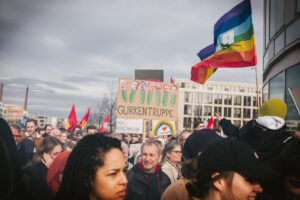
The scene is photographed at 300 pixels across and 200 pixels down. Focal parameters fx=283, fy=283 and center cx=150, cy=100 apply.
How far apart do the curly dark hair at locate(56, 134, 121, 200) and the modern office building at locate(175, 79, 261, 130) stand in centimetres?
8294

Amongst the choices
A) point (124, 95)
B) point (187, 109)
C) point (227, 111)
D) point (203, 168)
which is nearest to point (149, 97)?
point (124, 95)

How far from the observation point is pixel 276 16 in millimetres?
10922

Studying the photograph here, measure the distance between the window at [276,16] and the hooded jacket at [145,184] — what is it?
845 cm

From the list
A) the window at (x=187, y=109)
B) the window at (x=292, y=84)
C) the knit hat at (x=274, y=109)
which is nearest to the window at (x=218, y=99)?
the window at (x=187, y=109)

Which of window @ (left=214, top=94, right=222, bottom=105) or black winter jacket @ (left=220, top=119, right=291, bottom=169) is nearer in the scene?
black winter jacket @ (left=220, top=119, right=291, bottom=169)

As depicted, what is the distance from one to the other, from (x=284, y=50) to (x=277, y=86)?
1.91m

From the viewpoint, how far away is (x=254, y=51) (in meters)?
5.56

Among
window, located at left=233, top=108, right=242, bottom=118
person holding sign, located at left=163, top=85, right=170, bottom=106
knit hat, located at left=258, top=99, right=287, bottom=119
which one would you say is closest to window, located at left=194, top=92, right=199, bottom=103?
window, located at left=233, top=108, right=242, bottom=118

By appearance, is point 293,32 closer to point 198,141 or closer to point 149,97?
point 149,97

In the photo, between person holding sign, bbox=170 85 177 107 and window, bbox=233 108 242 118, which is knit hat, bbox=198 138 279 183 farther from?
window, bbox=233 108 242 118

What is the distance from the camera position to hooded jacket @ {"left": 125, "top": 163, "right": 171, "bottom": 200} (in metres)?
3.82

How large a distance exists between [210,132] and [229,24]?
4237mm

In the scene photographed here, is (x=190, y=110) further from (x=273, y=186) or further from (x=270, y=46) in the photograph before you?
(x=273, y=186)

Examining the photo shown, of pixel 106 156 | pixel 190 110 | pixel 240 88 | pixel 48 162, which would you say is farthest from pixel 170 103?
pixel 240 88
